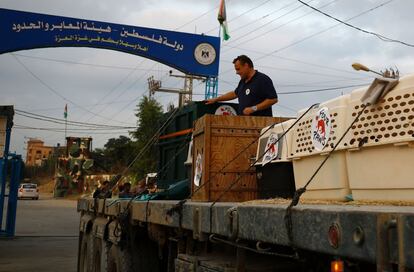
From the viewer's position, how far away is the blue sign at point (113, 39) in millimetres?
17109

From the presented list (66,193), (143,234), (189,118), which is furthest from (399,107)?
(66,193)

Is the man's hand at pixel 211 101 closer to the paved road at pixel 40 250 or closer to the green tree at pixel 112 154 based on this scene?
the paved road at pixel 40 250

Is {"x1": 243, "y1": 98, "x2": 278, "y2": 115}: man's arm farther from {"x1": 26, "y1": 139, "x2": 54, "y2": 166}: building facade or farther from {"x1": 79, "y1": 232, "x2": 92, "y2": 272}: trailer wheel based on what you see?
{"x1": 26, "y1": 139, "x2": 54, "y2": 166}: building facade

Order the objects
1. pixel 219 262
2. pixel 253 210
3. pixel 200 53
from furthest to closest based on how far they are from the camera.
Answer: pixel 200 53, pixel 219 262, pixel 253 210

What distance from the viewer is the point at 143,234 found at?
560cm

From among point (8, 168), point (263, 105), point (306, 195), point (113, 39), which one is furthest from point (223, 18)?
point (306, 195)

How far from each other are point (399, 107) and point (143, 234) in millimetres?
3538

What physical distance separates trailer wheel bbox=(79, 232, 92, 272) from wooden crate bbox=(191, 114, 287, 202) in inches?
160

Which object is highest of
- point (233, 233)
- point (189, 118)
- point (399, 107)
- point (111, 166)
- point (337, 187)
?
point (111, 166)

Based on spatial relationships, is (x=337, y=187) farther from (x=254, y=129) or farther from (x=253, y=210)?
(x=254, y=129)

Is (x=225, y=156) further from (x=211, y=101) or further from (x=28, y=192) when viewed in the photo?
(x=28, y=192)

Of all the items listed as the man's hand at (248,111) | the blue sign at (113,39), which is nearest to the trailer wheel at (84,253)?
the man's hand at (248,111)

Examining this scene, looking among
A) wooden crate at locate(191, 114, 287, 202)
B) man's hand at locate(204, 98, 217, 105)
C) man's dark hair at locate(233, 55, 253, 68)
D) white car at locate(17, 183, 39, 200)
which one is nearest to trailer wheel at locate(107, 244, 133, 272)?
wooden crate at locate(191, 114, 287, 202)

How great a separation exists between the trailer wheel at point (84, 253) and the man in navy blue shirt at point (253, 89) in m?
3.56
